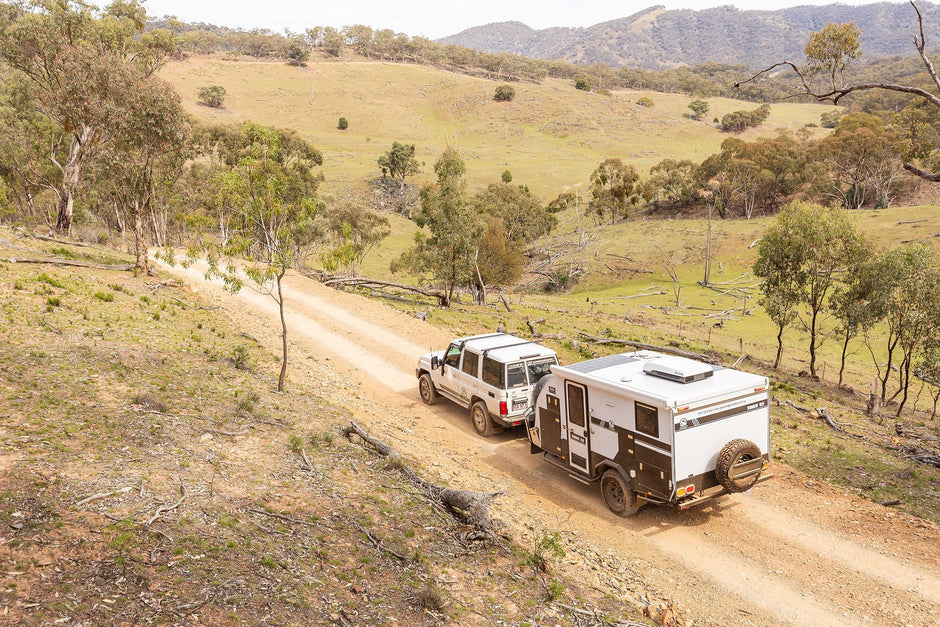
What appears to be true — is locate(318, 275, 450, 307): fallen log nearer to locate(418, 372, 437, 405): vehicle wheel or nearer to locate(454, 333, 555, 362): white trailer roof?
locate(418, 372, 437, 405): vehicle wheel

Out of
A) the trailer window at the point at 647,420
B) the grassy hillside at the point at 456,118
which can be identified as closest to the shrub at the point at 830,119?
the grassy hillside at the point at 456,118

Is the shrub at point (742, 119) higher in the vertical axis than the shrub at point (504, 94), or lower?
lower

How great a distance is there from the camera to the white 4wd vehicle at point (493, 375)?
1559cm

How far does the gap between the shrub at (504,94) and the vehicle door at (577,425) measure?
463 ft

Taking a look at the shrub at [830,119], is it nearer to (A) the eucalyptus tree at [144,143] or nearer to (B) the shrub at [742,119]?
(B) the shrub at [742,119]

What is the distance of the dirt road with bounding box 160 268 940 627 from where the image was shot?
977cm

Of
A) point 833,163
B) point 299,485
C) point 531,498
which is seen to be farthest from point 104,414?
point 833,163

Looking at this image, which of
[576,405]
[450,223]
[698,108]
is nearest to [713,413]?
[576,405]

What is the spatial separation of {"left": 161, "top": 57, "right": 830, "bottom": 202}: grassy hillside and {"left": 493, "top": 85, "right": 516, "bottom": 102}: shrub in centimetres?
150

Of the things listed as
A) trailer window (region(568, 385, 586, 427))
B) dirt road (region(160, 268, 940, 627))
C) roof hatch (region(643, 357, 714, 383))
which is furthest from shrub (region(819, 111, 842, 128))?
trailer window (region(568, 385, 586, 427))

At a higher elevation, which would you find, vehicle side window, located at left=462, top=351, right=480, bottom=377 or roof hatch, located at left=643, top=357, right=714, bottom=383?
roof hatch, located at left=643, top=357, right=714, bottom=383

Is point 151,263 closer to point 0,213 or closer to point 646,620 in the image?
point 0,213

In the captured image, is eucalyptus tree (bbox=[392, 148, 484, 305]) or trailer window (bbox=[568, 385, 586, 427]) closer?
trailer window (bbox=[568, 385, 586, 427])

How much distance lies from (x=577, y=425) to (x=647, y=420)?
205 centimetres
